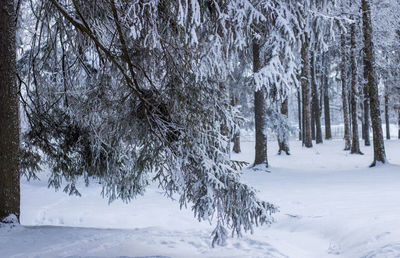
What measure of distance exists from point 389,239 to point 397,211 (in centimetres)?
154

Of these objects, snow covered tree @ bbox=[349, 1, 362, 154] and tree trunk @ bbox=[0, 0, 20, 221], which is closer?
tree trunk @ bbox=[0, 0, 20, 221]

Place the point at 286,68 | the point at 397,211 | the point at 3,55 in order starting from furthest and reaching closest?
the point at 397,211 → the point at 3,55 → the point at 286,68

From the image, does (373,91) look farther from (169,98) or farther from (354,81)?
(169,98)

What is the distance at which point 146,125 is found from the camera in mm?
4559

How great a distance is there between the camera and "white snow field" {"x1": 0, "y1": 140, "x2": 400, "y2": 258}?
4.84 meters

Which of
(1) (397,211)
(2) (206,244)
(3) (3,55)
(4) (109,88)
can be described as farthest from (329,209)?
(3) (3,55)

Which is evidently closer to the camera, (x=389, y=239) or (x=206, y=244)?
(x=389, y=239)

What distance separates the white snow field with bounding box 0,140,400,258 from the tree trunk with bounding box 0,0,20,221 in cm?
49

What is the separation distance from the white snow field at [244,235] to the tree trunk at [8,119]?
1.61 ft

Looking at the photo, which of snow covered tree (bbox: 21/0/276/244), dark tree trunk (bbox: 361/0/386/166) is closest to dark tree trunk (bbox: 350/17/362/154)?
dark tree trunk (bbox: 361/0/386/166)

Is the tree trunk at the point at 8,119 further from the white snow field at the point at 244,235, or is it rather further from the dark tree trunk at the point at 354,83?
the dark tree trunk at the point at 354,83

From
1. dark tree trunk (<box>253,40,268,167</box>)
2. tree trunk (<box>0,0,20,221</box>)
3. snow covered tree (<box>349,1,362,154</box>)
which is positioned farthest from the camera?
snow covered tree (<box>349,1,362,154</box>)

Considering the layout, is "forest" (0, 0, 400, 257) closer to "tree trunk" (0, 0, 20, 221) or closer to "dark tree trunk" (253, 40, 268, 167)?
"tree trunk" (0, 0, 20, 221)

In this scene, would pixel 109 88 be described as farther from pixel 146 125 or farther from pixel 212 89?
pixel 212 89
